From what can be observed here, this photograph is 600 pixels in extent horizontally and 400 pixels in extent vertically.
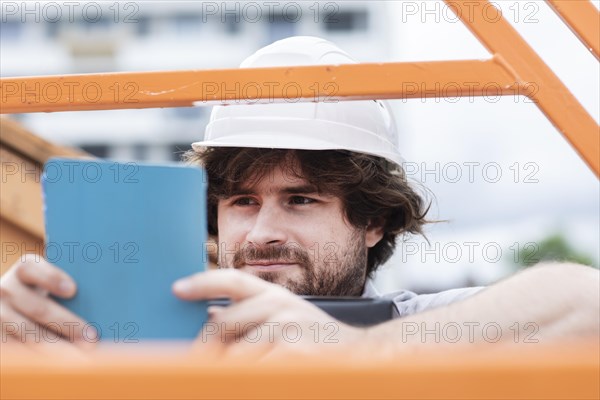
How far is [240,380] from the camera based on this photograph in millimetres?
731

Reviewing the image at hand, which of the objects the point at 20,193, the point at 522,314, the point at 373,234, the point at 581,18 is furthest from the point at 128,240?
the point at 373,234

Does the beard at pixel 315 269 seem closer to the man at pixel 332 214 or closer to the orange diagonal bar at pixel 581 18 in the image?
the man at pixel 332 214

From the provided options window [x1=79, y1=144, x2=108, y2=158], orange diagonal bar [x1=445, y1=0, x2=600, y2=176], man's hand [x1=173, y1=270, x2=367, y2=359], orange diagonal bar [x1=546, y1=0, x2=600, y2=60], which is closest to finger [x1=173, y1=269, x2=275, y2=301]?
man's hand [x1=173, y1=270, x2=367, y2=359]

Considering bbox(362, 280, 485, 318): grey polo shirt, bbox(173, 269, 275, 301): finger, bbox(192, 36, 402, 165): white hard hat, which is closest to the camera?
bbox(173, 269, 275, 301): finger

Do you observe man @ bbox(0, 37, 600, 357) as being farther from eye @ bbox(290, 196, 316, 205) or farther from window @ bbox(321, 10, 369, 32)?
window @ bbox(321, 10, 369, 32)

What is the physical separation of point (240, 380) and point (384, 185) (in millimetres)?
1919

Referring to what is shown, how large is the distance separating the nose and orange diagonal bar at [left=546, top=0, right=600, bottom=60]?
3.90 ft

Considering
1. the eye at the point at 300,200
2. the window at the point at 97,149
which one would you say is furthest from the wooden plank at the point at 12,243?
the window at the point at 97,149

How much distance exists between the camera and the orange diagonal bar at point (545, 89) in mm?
1231

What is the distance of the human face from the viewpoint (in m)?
2.32

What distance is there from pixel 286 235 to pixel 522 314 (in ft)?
3.66

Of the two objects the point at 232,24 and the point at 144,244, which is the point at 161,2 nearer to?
the point at 232,24

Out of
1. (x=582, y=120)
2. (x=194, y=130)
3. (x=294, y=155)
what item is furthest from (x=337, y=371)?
(x=194, y=130)

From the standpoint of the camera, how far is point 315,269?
2.39 meters
